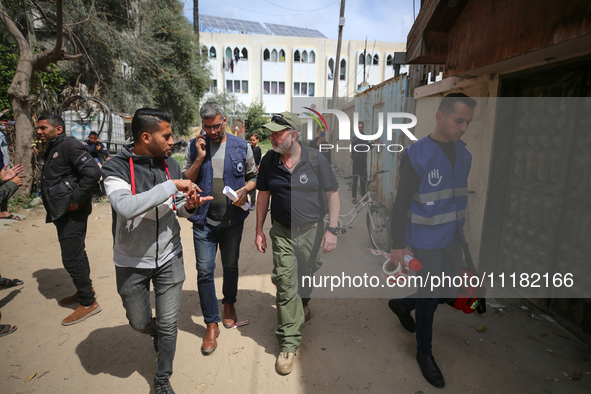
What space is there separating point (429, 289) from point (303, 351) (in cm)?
125

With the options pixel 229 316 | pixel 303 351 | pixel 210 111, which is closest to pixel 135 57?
pixel 210 111

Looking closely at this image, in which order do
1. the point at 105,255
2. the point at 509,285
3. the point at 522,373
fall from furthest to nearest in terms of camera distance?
the point at 105,255
the point at 509,285
the point at 522,373

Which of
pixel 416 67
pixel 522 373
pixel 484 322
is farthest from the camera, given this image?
pixel 416 67

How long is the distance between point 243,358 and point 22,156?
834cm

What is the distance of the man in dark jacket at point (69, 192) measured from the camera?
3273mm

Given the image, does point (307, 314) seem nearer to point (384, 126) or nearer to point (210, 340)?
point (210, 340)

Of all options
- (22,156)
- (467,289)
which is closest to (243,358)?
(467,289)

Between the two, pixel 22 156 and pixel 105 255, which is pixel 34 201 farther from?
pixel 105 255

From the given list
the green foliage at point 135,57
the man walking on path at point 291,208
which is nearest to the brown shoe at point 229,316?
the man walking on path at point 291,208

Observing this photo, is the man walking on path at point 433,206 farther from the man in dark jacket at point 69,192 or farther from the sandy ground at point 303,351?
the man in dark jacket at point 69,192

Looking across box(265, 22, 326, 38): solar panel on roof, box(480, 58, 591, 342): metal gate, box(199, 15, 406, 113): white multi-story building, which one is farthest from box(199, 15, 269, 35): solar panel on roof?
box(480, 58, 591, 342): metal gate

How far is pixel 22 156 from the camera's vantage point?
26.4 ft

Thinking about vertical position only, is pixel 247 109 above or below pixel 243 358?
above

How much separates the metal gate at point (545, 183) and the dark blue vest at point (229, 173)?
2.93 meters
